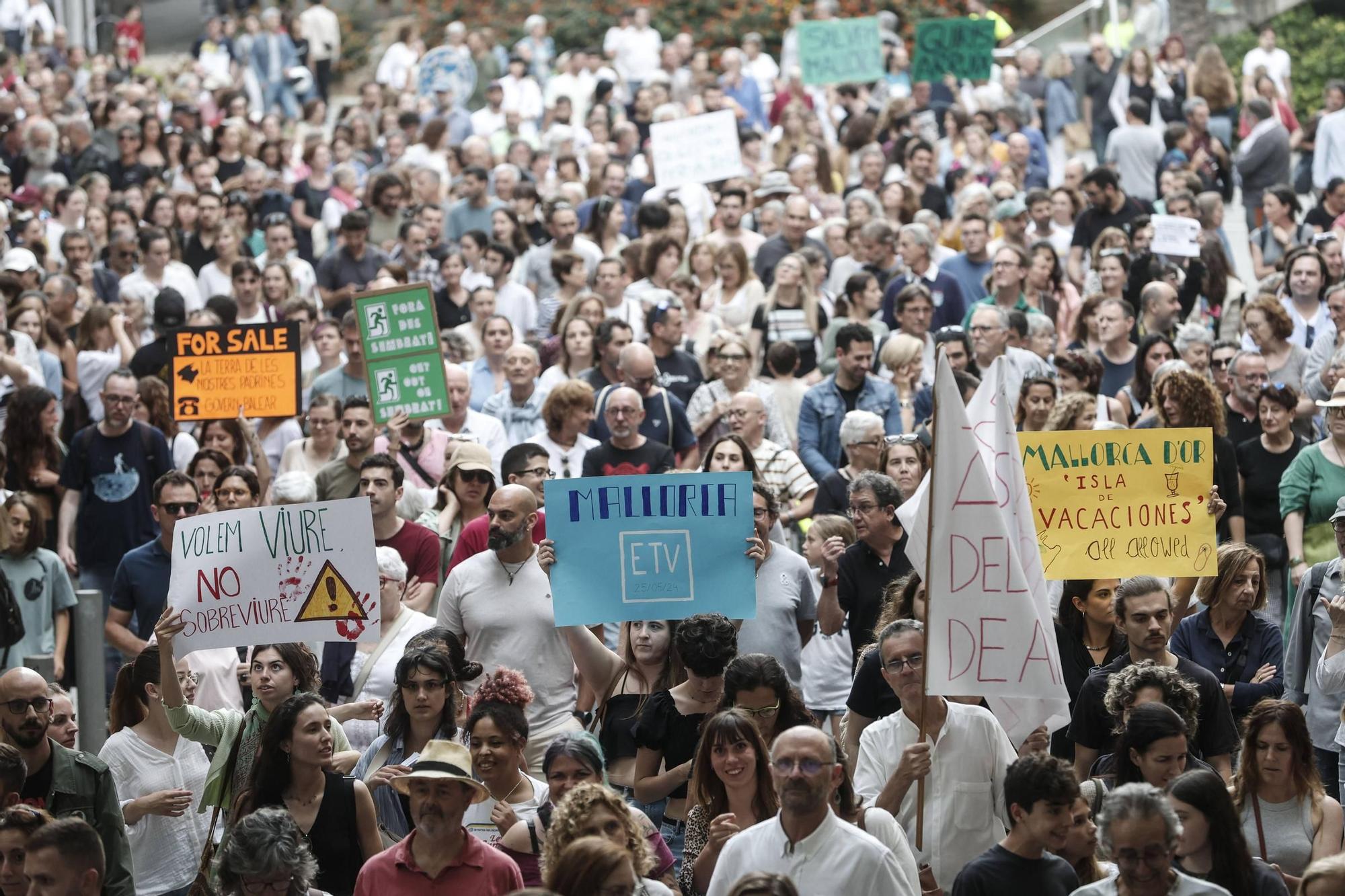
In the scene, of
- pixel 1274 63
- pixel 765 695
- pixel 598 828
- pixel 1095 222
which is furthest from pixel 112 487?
pixel 1274 63

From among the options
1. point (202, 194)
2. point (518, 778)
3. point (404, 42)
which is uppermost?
point (404, 42)

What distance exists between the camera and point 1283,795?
26.1 feet

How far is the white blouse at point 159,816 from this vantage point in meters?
8.74

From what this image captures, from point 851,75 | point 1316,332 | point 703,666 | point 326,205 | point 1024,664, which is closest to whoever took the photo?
point 1024,664

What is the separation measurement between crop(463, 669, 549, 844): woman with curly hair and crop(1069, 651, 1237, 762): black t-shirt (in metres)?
2.12

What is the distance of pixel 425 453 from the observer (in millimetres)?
12922

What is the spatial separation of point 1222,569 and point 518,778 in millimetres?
3400

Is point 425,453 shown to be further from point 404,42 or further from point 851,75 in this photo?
point 404,42

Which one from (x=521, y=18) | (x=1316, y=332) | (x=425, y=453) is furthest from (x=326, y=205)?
(x=521, y=18)

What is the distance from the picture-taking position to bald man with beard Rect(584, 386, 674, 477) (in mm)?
12047

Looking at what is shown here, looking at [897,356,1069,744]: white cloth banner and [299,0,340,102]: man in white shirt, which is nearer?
[897,356,1069,744]: white cloth banner

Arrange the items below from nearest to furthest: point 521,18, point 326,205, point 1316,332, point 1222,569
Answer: point 1222,569 < point 1316,332 < point 326,205 < point 521,18

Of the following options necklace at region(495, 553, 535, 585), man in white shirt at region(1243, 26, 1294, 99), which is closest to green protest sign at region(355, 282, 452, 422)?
necklace at region(495, 553, 535, 585)

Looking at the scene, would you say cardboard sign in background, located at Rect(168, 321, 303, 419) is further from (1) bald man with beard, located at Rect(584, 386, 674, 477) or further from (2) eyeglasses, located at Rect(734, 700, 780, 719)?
(2) eyeglasses, located at Rect(734, 700, 780, 719)
